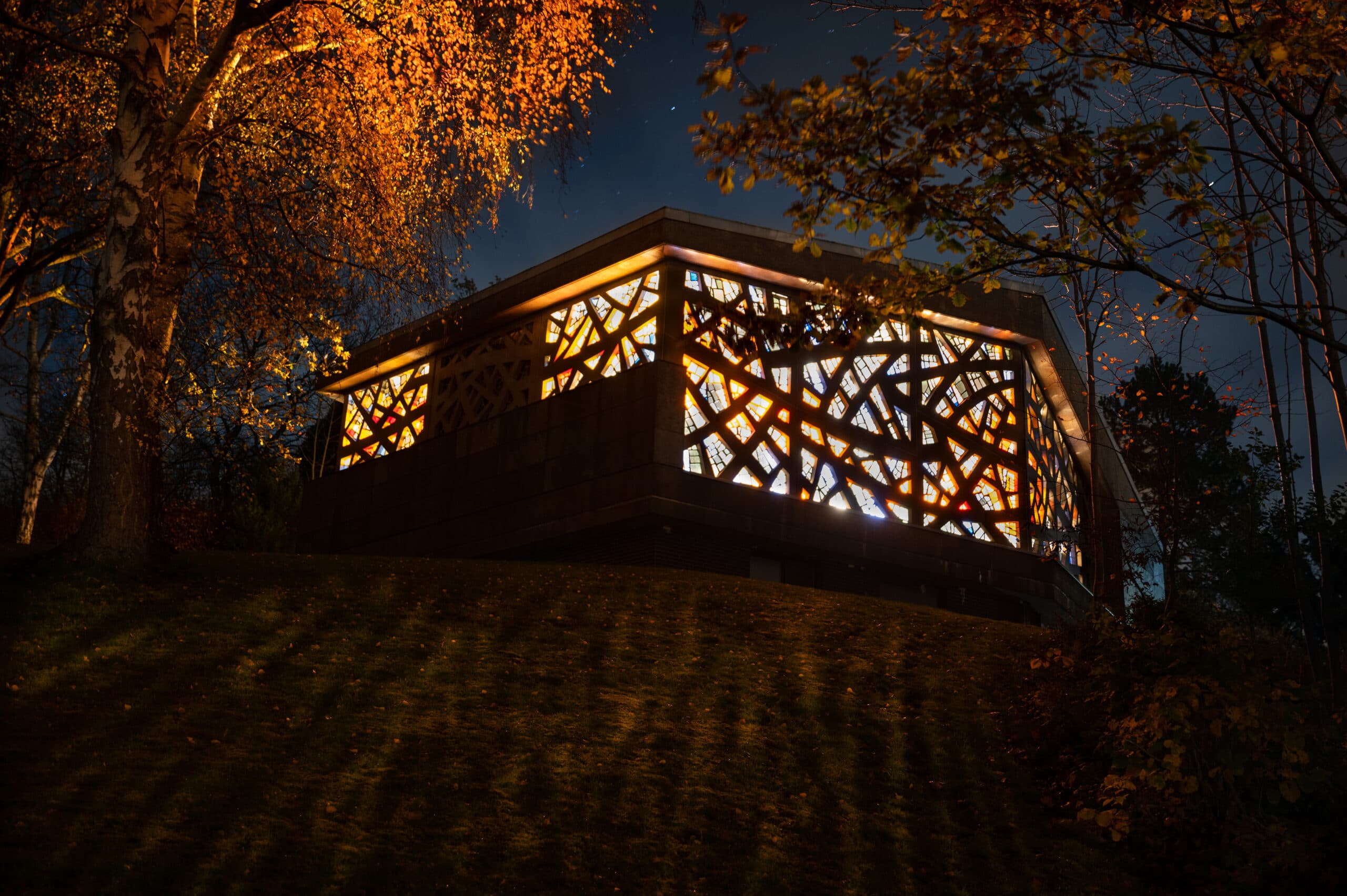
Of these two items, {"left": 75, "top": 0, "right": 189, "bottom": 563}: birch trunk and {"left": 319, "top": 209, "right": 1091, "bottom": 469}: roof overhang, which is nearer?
{"left": 75, "top": 0, "right": 189, "bottom": 563}: birch trunk

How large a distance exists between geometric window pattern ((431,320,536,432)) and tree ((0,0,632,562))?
305 inches

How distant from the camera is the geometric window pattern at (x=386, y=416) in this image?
24.4 metres

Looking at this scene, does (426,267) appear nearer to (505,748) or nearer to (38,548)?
(38,548)

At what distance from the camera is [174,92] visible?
14008mm

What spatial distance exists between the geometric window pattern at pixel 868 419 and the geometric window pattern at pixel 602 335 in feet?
2.48

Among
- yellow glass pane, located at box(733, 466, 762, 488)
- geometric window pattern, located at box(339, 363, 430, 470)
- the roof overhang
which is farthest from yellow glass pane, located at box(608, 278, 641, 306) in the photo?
geometric window pattern, located at box(339, 363, 430, 470)

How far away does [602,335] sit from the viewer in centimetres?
2116

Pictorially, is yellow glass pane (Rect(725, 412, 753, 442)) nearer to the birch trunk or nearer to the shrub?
the birch trunk

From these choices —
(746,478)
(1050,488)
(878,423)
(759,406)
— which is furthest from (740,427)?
(1050,488)

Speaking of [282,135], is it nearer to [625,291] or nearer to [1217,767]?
[625,291]

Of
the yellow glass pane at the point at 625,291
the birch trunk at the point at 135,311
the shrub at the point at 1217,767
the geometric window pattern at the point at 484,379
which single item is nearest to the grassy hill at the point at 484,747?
the shrub at the point at 1217,767

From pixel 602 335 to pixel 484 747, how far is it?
13.2 meters

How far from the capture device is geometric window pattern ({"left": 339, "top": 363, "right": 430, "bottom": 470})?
2444 cm

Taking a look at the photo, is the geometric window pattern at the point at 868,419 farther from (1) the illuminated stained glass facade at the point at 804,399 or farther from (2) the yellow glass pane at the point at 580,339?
(2) the yellow glass pane at the point at 580,339
